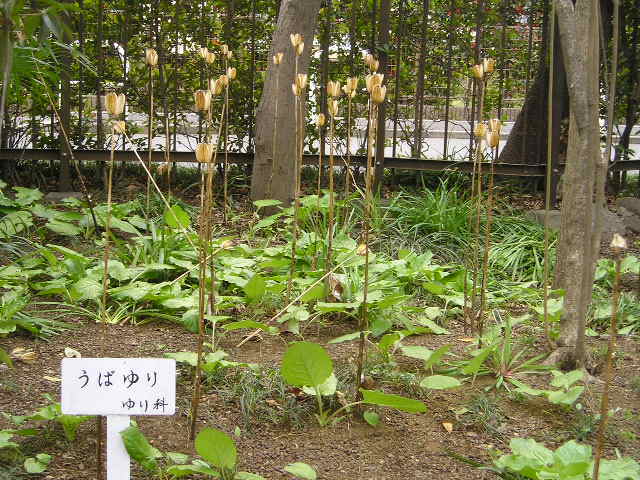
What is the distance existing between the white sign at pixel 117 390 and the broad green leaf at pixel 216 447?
0.37 ft

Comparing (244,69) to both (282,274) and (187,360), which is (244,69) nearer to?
(282,274)

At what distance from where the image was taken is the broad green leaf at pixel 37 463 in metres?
2.21

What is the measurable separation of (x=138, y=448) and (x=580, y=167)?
179 cm

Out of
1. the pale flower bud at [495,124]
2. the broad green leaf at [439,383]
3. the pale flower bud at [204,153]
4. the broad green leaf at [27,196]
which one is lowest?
the broad green leaf at [439,383]

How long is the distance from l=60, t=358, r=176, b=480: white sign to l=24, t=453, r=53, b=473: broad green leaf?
0.25m

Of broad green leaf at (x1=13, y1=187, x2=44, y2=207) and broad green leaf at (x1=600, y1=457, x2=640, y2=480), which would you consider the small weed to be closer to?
broad green leaf at (x1=600, y1=457, x2=640, y2=480)

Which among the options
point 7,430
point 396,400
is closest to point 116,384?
point 7,430

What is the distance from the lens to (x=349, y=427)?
8.45 ft

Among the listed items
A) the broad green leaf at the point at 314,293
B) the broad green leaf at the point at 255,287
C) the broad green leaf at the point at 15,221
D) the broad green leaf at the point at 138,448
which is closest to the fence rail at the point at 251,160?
the broad green leaf at the point at 15,221

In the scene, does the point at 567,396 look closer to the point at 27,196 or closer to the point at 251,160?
the point at 27,196

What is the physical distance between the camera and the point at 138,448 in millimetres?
2117

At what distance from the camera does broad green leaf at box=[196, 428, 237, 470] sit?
2.08 meters

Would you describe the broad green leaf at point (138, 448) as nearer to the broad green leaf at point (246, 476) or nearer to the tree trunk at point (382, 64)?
the broad green leaf at point (246, 476)

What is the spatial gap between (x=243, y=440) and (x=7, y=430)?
665mm
